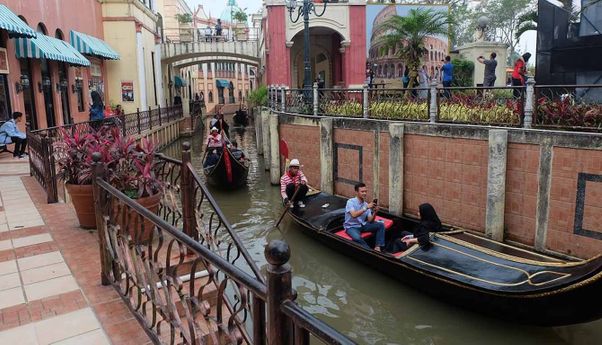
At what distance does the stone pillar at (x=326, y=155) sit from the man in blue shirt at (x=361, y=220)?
4271 millimetres

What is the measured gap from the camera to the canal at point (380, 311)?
6000 mm

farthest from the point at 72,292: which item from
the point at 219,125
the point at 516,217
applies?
the point at 219,125

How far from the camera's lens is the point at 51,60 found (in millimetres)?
16109

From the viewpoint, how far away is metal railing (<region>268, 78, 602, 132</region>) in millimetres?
7746

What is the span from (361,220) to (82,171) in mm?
4399

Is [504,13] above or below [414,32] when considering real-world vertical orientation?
above

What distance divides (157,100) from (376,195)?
20.1 metres

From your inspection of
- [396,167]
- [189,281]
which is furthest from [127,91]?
[189,281]

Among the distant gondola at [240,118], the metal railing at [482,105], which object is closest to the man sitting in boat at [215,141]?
the metal railing at [482,105]

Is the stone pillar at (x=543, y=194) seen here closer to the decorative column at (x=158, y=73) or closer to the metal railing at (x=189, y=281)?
the metal railing at (x=189, y=281)

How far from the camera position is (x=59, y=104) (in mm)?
16703

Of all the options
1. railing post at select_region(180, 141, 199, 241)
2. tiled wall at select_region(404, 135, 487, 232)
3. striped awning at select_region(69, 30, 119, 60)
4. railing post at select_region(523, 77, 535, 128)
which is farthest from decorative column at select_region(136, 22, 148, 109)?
railing post at select_region(180, 141, 199, 241)

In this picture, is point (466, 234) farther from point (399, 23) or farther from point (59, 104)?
→ point (59, 104)

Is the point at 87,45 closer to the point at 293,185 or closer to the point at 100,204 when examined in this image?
the point at 293,185
